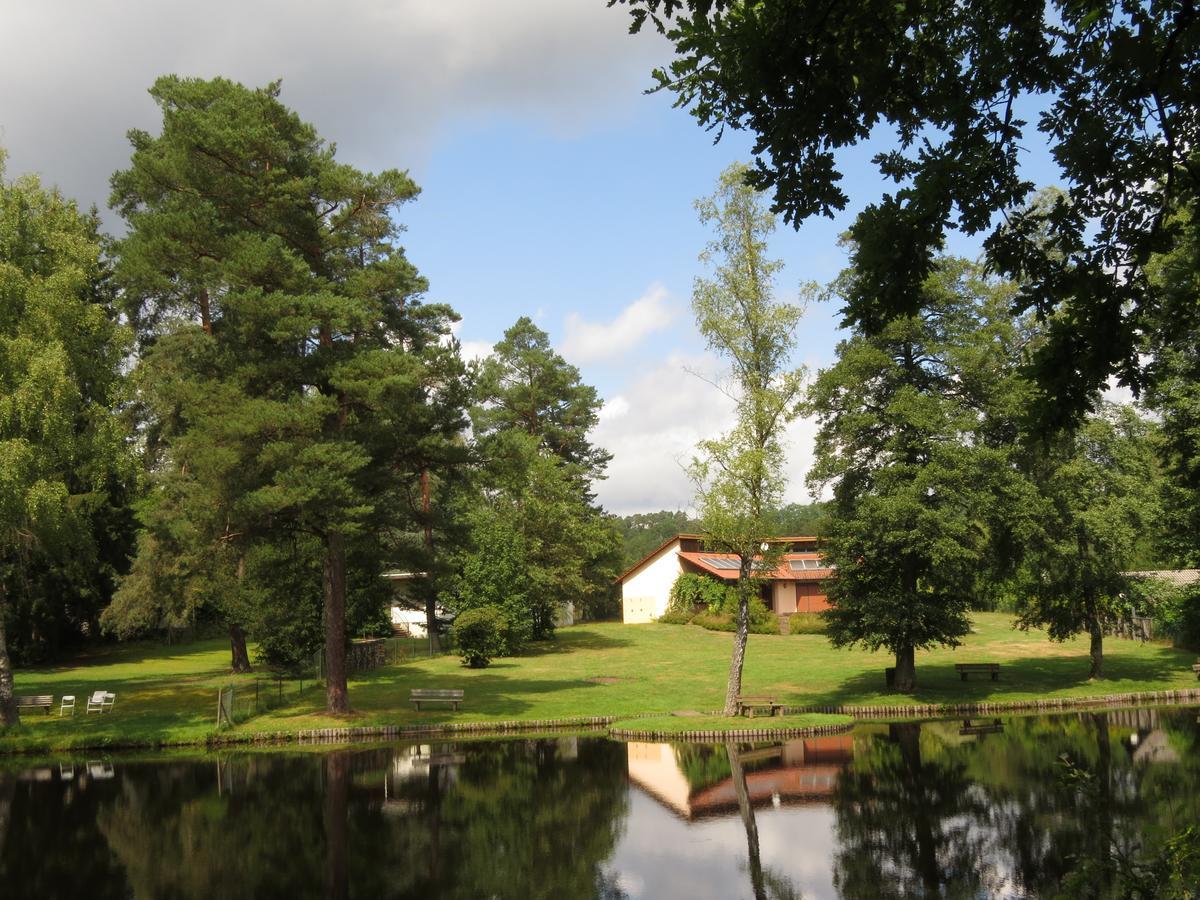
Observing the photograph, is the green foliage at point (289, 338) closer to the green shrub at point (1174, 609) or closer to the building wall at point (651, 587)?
the green shrub at point (1174, 609)

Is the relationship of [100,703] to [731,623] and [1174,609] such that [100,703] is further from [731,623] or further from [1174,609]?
[1174,609]

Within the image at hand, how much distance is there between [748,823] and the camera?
53.0 ft

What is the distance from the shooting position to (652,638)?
5603 centimetres

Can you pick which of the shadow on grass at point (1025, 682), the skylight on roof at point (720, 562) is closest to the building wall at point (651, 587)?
the skylight on roof at point (720, 562)

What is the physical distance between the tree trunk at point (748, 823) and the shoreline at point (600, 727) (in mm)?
Result: 3038

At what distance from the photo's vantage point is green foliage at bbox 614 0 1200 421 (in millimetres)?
6914

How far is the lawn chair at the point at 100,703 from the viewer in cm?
2955

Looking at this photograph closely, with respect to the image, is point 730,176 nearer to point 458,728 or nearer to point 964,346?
point 964,346

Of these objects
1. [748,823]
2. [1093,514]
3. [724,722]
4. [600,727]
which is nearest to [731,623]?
[1093,514]

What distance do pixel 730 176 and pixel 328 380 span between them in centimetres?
1297

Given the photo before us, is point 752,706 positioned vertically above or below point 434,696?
below

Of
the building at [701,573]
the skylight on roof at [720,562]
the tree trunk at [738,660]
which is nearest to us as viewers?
the tree trunk at [738,660]

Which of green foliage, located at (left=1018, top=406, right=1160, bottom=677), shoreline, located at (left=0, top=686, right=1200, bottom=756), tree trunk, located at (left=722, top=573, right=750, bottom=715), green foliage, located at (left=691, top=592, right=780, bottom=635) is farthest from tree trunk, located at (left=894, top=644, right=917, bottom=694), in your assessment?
green foliage, located at (left=691, top=592, right=780, bottom=635)

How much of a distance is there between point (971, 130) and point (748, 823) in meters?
12.2
